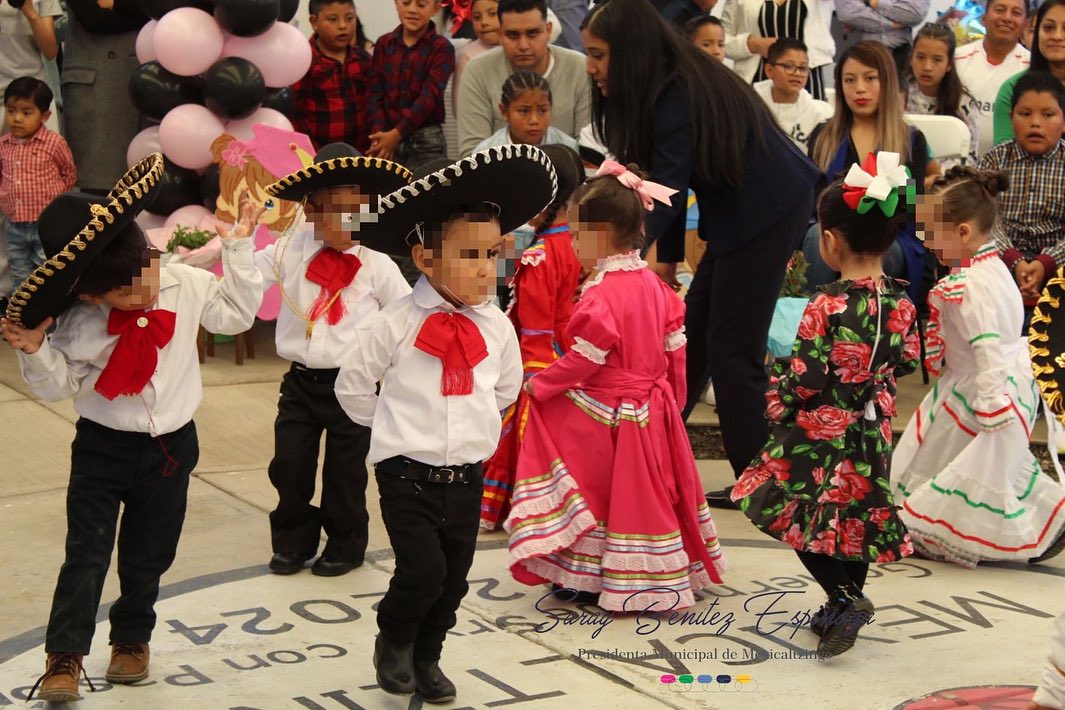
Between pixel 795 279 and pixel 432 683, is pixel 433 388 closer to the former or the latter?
pixel 432 683

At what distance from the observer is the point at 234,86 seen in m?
8.41

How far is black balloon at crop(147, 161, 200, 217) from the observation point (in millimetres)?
8602

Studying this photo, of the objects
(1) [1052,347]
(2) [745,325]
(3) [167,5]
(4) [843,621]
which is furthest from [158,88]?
(1) [1052,347]

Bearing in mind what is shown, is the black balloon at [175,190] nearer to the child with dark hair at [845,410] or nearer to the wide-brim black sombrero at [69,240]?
the wide-brim black sombrero at [69,240]

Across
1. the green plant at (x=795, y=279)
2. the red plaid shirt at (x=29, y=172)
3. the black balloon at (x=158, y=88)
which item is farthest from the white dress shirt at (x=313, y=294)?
the red plaid shirt at (x=29, y=172)

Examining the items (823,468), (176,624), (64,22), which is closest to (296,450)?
(176,624)

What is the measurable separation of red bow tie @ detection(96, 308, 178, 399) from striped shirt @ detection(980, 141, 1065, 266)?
203 inches

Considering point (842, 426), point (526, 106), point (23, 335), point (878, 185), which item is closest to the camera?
point (23, 335)

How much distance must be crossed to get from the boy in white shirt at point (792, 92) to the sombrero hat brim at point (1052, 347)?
20.2 ft

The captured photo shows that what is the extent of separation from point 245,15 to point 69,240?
4.78 metres

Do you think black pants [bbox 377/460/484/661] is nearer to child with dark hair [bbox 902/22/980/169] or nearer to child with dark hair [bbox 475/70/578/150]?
child with dark hair [bbox 475/70/578/150]

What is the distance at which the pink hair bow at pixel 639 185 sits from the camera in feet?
16.4

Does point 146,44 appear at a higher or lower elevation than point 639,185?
higher

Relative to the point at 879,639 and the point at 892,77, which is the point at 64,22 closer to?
the point at 892,77
